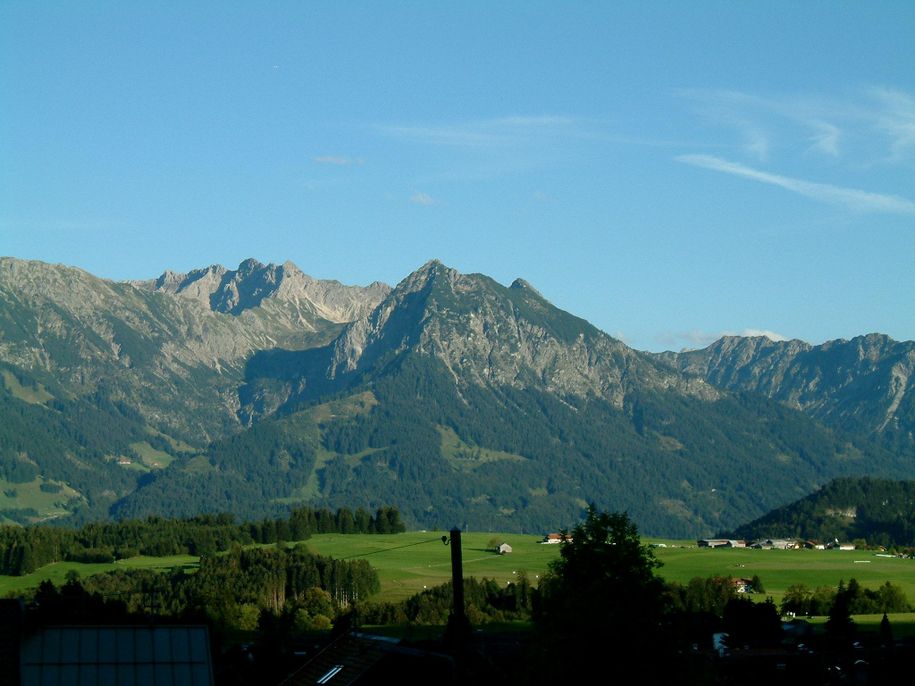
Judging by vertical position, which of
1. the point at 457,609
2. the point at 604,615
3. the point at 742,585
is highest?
the point at 457,609

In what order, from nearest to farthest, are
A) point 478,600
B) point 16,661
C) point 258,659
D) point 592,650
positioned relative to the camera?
1. point 16,661
2. point 592,650
3. point 258,659
4. point 478,600

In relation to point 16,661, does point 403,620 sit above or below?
below

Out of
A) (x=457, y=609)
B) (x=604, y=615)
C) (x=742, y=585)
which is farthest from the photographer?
(x=742, y=585)

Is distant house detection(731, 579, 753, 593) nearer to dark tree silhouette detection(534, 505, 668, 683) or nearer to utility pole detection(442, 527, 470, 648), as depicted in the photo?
dark tree silhouette detection(534, 505, 668, 683)

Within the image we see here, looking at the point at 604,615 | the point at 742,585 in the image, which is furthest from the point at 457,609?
the point at 742,585

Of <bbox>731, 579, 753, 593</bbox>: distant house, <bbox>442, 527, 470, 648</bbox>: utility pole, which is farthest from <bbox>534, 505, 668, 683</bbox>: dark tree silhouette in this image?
<bbox>731, 579, 753, 593</bbox>: distant house

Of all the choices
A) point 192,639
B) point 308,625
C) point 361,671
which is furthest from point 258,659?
point 308,625

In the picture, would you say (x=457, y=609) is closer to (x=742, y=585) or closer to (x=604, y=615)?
(x=604, y=615)

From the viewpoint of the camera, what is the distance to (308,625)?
16338cm

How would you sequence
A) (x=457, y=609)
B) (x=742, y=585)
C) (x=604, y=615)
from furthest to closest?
(x=742, y=585) → (x=457, y=609) → (x=604, y=615)

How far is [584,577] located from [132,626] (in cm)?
2824

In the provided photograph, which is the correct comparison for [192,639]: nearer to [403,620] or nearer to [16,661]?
[16,661]

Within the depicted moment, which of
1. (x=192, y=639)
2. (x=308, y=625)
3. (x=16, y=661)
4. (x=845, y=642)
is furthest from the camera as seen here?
(x=308, y=625)

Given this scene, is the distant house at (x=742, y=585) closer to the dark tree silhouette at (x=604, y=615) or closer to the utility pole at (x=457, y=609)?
the dark tree silhouette at (x=604, y=615)
